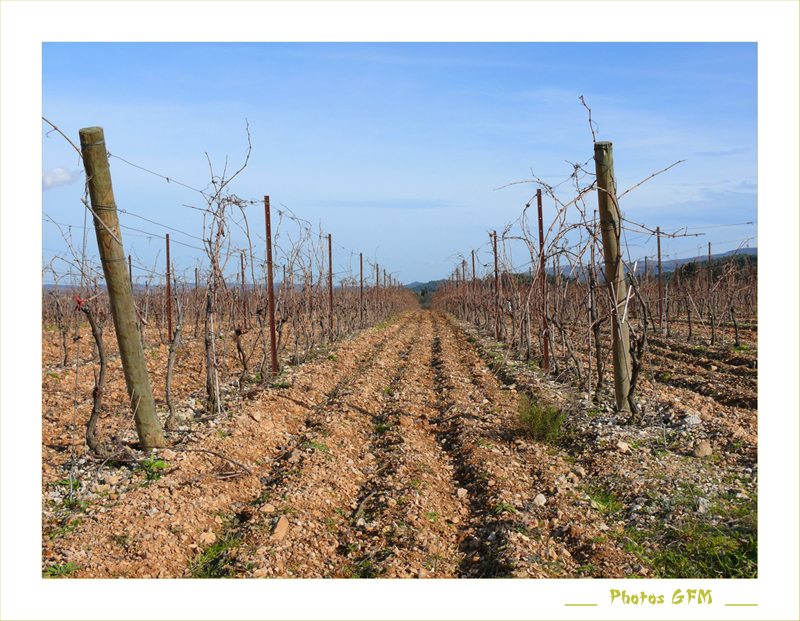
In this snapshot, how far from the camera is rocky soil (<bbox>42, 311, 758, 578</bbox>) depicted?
2.64 m

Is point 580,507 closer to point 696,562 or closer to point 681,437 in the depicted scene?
point 696,562

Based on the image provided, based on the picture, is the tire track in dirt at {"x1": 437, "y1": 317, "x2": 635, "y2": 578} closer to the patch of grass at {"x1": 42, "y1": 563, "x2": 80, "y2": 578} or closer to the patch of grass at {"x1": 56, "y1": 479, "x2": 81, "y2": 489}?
the patch of grass at {"x1": 42, "y1": 563, "x2": 80, "y2": 578}

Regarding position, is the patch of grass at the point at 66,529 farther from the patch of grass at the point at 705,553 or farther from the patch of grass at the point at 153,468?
the patch of grass at the point at 705,553

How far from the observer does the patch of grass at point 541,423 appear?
14.6ft

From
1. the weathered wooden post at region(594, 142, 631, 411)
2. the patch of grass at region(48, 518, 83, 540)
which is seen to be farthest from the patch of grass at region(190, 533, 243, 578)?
the weathered wooden post at region(594, 142, 631, 411)

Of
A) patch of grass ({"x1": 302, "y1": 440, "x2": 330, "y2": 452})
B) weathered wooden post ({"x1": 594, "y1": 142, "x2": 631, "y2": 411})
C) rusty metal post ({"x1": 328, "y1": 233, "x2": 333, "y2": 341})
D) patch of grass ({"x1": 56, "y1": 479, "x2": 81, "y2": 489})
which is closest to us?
patch of grass ({"x1": 56, "y1": 479, "x2": 81, "y2": 489})

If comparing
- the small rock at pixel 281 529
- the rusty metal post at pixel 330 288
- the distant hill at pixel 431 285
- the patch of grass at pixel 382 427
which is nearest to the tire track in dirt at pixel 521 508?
the patch of grass at pixel 382 427

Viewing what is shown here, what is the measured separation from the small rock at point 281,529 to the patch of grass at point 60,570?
944 mm

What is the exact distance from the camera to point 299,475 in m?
3.75

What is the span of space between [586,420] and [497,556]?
94.6 inches

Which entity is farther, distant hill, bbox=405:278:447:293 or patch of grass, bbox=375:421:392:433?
distant hill, bbox=405:278:447:293

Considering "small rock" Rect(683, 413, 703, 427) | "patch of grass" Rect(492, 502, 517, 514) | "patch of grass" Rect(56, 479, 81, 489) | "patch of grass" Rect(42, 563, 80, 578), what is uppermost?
"small rock" Rect(683, 413, 703, 427)

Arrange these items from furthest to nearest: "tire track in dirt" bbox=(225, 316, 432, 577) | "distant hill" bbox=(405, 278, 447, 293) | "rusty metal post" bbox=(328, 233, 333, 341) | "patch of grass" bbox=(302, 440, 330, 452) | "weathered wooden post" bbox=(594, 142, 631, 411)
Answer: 1. "distant hill" bbox=(405, 278, 447, 293)
2. "rusty metal post" bbox=(328, 233, 333, 341)
3. "patch of grass" bbox=(302, 440, 330, 452)
4. "weathered wooden post" bbox=(594, 142, 631, 411)
5. "tire track in dirt" bbox=(225, 316, 432, 577)

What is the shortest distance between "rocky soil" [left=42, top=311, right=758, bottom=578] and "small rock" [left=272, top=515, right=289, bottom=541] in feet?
0.04
